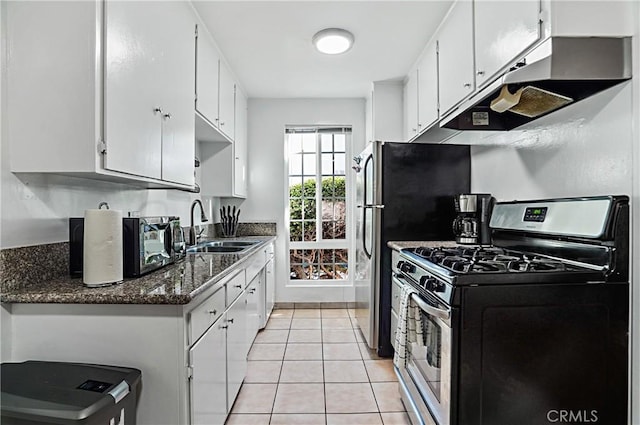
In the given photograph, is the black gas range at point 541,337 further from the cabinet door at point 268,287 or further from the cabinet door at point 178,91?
the cabinet door at point 268,287

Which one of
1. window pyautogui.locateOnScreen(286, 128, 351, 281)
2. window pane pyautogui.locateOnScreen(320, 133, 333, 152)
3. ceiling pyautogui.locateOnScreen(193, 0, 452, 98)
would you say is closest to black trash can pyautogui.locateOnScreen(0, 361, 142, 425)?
ceiling pyautogui.locateOnScreen(193, 0, 452, 98)

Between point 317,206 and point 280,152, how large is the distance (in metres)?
0.80

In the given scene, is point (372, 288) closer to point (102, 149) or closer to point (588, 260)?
point (588, 260)

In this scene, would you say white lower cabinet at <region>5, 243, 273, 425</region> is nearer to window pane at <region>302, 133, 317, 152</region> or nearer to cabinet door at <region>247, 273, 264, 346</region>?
cabinet door at <region>247, 273, 264, 346</region>

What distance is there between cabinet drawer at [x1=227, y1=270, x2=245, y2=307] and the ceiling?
1.73 meters

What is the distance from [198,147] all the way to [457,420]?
317 centimetres

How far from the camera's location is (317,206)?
4.48 metres

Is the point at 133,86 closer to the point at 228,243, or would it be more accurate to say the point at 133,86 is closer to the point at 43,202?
the point at 43,202

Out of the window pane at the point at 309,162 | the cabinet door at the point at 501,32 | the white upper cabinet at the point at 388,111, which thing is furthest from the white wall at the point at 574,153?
A: the window pane at the point at 309,162

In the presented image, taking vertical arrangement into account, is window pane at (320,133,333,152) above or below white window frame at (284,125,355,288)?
above

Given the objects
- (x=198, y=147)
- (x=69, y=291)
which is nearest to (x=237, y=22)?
(x=198, y=147)

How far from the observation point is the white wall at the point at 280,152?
4.36 metres

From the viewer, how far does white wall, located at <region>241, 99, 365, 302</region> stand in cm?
436

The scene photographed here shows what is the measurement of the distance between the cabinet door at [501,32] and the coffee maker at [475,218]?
86 cm
